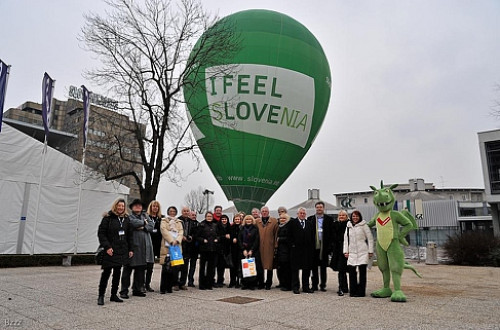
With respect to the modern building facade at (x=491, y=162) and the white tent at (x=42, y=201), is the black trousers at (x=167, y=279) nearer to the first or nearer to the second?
the white tent at (x=42, y=201)

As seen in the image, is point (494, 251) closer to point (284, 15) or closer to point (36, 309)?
point (284, 15)

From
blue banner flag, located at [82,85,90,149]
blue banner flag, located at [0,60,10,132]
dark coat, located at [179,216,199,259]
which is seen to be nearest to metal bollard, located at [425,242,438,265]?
dark coat, located at [179,216,199,259]

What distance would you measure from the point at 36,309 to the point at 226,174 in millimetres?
15383

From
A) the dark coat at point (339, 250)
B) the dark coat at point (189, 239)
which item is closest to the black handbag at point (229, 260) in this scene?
the dark coat at point (189, 239)

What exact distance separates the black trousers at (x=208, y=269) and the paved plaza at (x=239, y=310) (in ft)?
0.90

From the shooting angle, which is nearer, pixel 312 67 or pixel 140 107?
pixel 140 107

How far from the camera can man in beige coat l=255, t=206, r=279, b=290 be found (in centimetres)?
822

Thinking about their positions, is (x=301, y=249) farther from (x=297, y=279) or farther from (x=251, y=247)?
(x=251, y=247)

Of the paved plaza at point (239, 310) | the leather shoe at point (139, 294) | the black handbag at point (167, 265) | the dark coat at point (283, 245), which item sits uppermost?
the dark coat at point (283, 245)

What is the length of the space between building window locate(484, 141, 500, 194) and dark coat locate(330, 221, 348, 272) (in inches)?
875

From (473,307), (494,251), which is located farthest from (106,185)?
(494,251)

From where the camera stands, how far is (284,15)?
2225cm

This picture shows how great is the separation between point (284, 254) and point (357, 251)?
5.00 feet

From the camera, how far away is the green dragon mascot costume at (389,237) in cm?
712
